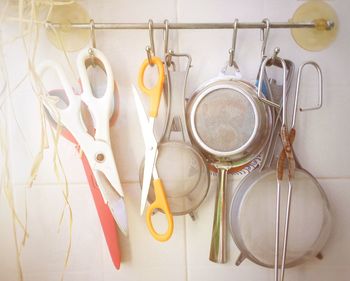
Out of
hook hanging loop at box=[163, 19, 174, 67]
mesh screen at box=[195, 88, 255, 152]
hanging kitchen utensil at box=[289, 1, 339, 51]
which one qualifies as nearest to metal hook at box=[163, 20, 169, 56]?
hook hanging loop at box=[163, 19, 174, 67]

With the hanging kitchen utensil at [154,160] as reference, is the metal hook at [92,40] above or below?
above

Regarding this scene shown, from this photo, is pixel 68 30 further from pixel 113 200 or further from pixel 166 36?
pixel 113 200

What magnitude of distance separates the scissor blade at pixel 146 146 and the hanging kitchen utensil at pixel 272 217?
0.50ft

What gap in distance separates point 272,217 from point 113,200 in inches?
10.6

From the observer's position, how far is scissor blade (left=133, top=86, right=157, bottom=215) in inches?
19.1

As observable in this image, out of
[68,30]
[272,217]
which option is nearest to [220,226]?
[272,217]

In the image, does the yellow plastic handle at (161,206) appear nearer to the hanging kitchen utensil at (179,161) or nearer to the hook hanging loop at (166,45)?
the hanging kitchen utensil at (179,161)

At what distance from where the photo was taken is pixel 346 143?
54 centimetres

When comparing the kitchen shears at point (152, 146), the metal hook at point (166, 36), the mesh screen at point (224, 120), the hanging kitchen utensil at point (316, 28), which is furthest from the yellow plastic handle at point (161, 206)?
the hanging kitchen utensil at point (316, 28)

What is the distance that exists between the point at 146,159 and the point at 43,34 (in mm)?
268

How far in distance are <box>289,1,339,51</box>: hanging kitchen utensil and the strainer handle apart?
0.84 feet

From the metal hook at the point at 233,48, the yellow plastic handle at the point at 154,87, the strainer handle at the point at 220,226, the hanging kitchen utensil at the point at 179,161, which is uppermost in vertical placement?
the metal hook at the point at 233,48

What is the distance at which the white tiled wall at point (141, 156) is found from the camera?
512 mm

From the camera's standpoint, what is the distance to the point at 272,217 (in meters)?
0.52
